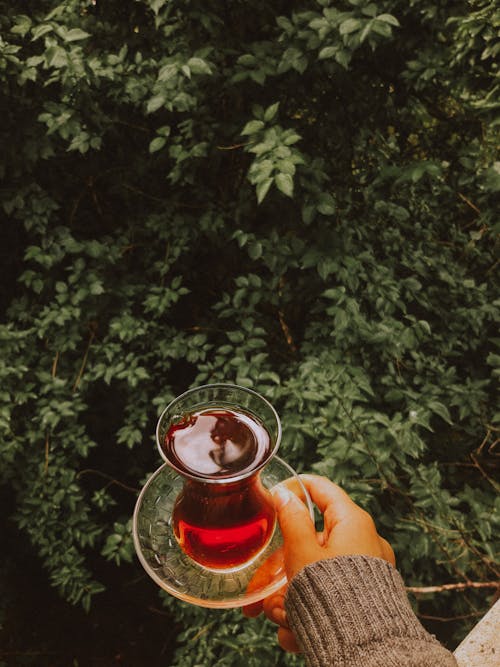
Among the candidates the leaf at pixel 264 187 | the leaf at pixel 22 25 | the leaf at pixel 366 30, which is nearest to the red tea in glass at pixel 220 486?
the leaf at pixel 264 187

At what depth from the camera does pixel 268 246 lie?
239 cm

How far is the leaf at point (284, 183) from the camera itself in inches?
76.0

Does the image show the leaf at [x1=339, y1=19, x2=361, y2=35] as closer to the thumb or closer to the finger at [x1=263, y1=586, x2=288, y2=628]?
the thumb

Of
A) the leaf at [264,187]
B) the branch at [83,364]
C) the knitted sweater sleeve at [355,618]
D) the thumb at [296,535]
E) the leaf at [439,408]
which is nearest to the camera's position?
the knitted sweater sleeve at [355,618]

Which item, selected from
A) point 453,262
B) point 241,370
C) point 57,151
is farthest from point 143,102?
point 453,262

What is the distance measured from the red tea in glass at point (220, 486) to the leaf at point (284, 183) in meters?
1.08

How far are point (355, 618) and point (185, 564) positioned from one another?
40 cm

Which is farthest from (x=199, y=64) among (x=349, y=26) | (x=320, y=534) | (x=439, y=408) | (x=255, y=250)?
(x=320, y=534)

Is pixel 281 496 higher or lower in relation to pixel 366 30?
lower

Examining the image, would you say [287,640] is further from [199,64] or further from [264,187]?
[199,64]

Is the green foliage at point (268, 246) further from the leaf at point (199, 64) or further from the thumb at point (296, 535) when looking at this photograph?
the thumb at point (296, 535)

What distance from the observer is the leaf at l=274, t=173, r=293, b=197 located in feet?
6.33

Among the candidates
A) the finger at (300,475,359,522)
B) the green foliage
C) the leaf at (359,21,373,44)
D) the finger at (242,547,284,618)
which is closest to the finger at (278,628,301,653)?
the finger at (242,547,284,618)

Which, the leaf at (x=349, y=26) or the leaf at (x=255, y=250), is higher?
the leaf at (x=349, y=26)
